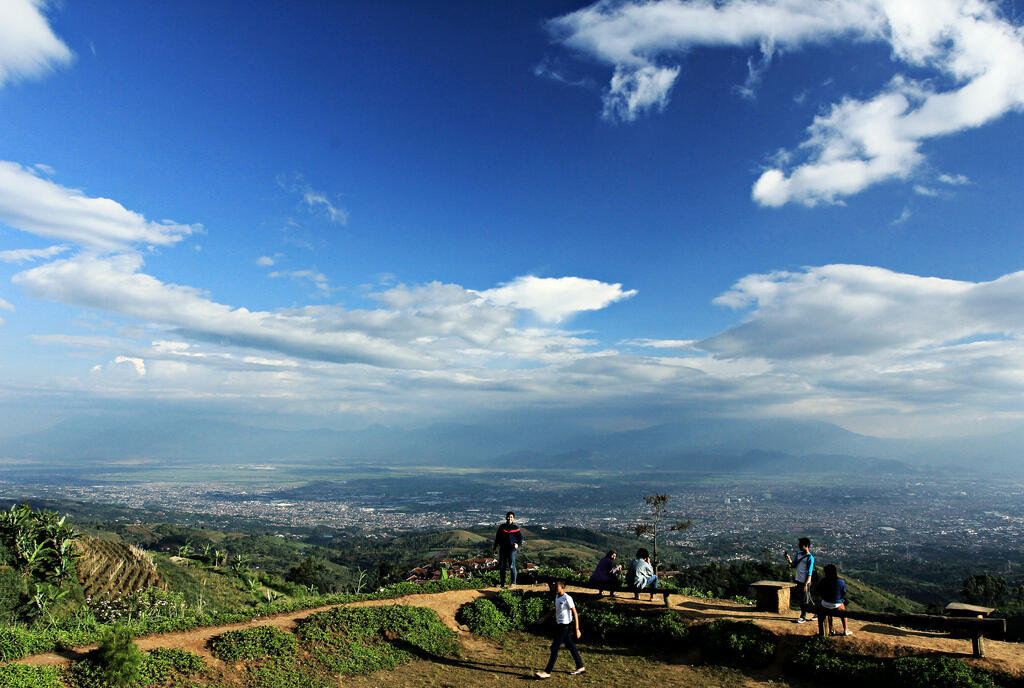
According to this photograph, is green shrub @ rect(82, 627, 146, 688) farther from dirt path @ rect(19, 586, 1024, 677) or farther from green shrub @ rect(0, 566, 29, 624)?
green shrub @ rect(0, 566, 29, 624)

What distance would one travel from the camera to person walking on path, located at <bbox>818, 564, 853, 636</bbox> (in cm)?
1065

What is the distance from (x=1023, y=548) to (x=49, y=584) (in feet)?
344

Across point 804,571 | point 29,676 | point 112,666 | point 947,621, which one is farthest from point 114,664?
point 947,621

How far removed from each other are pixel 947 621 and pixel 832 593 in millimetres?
1734

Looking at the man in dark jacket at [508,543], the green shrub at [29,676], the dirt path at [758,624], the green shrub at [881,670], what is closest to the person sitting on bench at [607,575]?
the dirt path at [758,624]

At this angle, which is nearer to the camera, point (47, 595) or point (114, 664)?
point (114, 664)

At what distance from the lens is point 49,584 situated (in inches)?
697

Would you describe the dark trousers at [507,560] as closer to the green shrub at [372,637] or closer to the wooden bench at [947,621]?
the green shrub at [372,637]

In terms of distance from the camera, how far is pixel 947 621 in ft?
31.8

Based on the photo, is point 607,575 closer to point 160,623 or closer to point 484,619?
point 484,619

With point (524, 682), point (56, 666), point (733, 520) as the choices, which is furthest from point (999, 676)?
point (733, 520)

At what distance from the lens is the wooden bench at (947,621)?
367 inches

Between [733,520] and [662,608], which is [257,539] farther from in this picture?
[733,520]

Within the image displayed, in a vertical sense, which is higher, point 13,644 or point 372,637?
point 13,644
